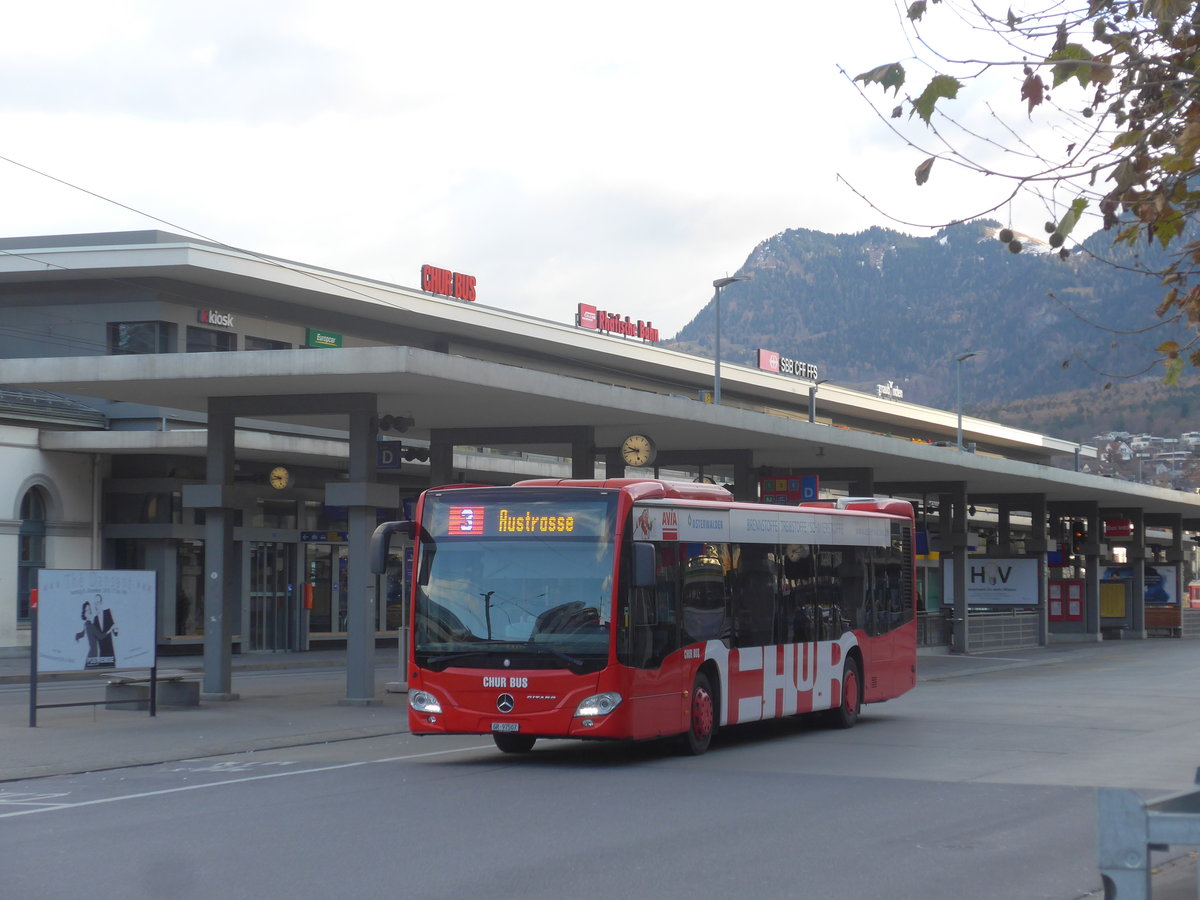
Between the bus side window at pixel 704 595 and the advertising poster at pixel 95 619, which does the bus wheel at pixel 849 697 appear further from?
the advertising poster at pixel 95 619

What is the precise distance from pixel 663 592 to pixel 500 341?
43.2 m

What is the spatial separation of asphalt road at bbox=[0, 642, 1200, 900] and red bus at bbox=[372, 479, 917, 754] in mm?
610

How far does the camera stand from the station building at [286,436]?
2269 cm

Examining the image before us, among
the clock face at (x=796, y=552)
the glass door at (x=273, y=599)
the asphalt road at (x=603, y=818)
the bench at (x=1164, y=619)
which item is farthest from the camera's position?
the bench at (x=1164, y=619)

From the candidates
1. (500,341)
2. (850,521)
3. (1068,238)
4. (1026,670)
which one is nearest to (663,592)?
(850,521)

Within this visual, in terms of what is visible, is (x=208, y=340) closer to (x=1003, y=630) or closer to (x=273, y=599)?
(x=273, y=599)

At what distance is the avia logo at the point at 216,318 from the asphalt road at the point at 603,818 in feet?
86.4

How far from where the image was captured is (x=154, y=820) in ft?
38.0

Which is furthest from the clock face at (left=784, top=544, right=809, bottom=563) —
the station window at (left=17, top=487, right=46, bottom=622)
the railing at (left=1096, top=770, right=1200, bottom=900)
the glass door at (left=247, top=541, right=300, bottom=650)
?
the glass door at (left=247, top=541, right=300, bottom=650)

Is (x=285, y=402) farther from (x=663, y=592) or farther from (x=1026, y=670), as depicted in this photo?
(x=1026, y=670)

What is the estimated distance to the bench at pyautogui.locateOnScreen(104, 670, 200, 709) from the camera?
21.8 meters

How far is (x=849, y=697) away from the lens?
66.2 ft

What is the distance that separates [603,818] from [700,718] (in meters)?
4.96

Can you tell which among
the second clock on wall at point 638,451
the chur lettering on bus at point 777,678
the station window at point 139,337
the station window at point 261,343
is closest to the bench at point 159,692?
the second clock on wall at point 638,451
